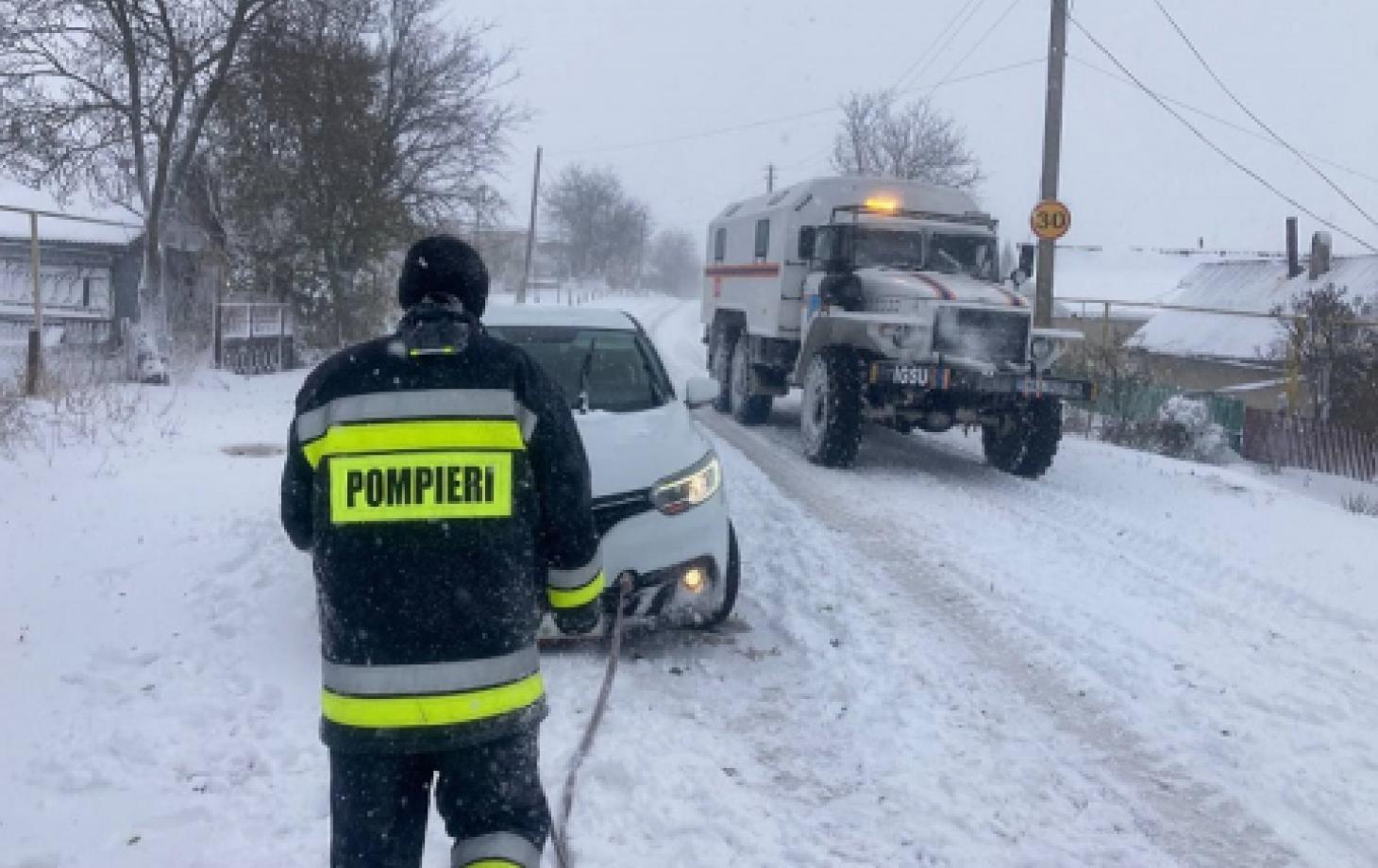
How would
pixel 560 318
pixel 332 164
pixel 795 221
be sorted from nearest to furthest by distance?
pixel 560 318
pixel 795 221
pixel 332 164

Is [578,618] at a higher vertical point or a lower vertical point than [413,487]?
lower

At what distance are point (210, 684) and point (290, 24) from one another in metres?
14.6

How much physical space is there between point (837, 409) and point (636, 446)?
5.26 meters

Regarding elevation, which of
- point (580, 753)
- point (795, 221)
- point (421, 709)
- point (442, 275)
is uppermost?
point (795, 221)

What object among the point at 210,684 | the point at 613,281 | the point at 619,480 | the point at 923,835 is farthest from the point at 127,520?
the point at 613,281

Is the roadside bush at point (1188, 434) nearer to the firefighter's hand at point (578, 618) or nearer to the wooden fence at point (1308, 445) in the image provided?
the wooden fence at point (1308, 445)

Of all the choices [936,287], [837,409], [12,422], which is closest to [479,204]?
[936,287]

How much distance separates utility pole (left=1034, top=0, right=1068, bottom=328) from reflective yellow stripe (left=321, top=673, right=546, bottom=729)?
1373cm

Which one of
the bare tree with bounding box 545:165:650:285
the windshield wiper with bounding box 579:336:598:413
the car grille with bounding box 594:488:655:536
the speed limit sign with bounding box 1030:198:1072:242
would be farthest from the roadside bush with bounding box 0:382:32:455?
the bare tree with bounding box 545:165:650:285

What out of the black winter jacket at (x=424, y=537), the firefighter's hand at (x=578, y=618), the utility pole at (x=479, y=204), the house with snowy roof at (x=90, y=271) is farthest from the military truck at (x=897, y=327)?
the utility pole at (x=479, y=204)

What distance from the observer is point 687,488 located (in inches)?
205

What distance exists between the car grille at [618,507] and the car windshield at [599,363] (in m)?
0.96

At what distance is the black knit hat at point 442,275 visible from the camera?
7.70ft

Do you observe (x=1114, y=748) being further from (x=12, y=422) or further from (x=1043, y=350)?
(x=12, y=422)
